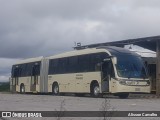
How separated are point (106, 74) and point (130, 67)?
1.43 metres

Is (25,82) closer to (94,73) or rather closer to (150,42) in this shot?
(150,42)

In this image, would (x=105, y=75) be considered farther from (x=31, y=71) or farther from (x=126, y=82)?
(x=31, y=71)

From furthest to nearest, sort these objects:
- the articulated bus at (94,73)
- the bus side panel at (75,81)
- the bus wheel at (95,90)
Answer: the bus side panel at (75,81) → the bus wheel at (95,90) → the articulated bus at (94,73)

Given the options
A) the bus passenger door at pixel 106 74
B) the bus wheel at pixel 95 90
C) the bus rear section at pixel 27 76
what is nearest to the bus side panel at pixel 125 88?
the bus passenger door at pixel 106 74

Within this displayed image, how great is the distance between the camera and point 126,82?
26953 millimetres

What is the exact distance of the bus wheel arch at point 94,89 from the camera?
2857 centimetres

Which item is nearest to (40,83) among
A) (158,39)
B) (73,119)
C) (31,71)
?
(31,71)

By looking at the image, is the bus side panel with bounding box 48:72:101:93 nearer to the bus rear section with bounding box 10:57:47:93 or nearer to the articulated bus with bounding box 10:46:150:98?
the articulated bus with bounding box 10:46:150:98

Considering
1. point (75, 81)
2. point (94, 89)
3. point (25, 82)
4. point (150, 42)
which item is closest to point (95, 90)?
point (94, 89)

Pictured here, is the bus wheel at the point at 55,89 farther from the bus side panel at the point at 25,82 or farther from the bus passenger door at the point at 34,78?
the bus side panel at the point at 25,82

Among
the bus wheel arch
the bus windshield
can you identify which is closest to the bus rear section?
the bus wheel arch

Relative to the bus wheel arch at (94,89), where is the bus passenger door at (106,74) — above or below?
above

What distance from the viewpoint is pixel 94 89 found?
1143 inches

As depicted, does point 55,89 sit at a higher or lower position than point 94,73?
lower
